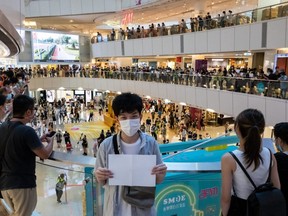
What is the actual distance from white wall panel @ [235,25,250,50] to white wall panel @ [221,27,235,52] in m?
0.30

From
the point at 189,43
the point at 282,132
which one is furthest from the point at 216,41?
the point at 282,132

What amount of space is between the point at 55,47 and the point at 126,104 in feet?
102

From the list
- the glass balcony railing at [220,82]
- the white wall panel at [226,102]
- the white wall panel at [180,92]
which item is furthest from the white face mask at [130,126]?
the white wall panel at [180,92]

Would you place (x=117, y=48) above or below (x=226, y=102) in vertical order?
above

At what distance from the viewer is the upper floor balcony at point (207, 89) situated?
11.9 m

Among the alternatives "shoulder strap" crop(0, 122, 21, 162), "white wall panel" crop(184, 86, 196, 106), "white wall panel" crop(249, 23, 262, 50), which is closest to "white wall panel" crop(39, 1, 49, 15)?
"white wall panel" crop(184, 86, 196, 106)

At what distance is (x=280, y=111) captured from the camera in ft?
37.7

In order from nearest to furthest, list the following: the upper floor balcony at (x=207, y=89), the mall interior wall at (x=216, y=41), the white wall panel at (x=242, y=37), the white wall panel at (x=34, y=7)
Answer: the upper floor balcony at (x=207, y=89) → the mall interior wall at (x=216, y=41) → the white wall panel at (x=242, y=37) → the white wall panel at (x=34, y=7)

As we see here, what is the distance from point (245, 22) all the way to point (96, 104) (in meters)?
21.2

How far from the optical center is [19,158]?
104 inches

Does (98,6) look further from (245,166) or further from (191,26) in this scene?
(245,166)

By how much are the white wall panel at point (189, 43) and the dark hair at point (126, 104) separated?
17399mm

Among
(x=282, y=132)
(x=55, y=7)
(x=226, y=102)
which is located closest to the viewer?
(x=282, y=132)

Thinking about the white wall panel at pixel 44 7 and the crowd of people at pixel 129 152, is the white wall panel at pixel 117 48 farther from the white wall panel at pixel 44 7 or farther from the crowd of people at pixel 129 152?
the crowd of people at pixel 129 152
